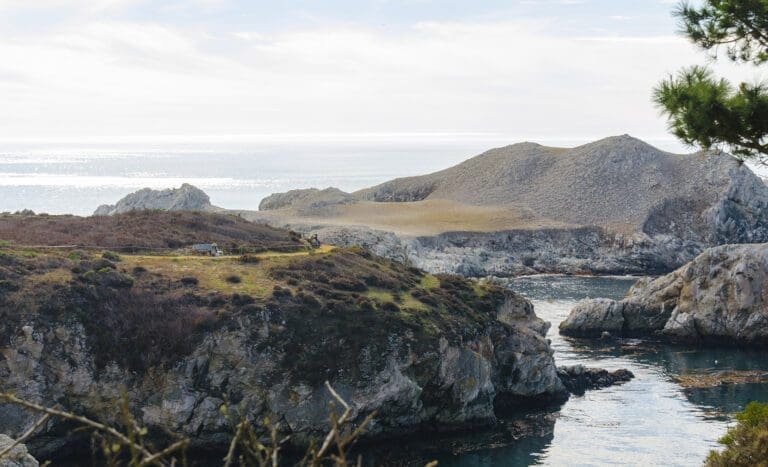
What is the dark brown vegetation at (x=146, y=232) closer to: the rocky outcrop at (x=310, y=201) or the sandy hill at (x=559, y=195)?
the sandy hill at (x=559, y=195)

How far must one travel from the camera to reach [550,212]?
5738 inches

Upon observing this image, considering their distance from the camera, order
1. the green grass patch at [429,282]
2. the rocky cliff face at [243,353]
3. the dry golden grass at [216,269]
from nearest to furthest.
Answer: the rocky cliff face at [243,353] < the dry golden grass at [216,269] < the green grass patch at [429,282]

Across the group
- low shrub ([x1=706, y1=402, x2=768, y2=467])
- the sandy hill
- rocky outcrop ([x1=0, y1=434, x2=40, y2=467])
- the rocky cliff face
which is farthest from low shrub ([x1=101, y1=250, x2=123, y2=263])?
the sandy hill

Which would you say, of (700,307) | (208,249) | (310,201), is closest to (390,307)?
(208,249)

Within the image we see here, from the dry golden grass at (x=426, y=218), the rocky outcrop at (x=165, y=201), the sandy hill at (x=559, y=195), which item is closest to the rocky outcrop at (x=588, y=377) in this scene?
the dry golden grass at (x=426, y=218)

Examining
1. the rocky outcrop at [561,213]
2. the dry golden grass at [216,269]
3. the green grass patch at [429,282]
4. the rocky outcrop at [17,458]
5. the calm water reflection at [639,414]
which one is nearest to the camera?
the rocky outcrop at [17,458]

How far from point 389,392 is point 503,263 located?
71.3 meters

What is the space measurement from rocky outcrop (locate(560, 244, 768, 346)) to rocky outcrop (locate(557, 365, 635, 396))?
46.7 ft

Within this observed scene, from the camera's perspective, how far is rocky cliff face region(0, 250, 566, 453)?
4684 cm

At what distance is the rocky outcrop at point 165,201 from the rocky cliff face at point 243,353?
3447 inches

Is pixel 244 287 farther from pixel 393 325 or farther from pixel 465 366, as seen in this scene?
pixel 465 366

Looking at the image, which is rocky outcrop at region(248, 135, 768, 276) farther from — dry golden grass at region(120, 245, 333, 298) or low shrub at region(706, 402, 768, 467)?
low shrub at region(706, 402, 768, 467)

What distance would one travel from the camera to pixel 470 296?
6225 cm

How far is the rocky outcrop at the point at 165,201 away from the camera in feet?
473
